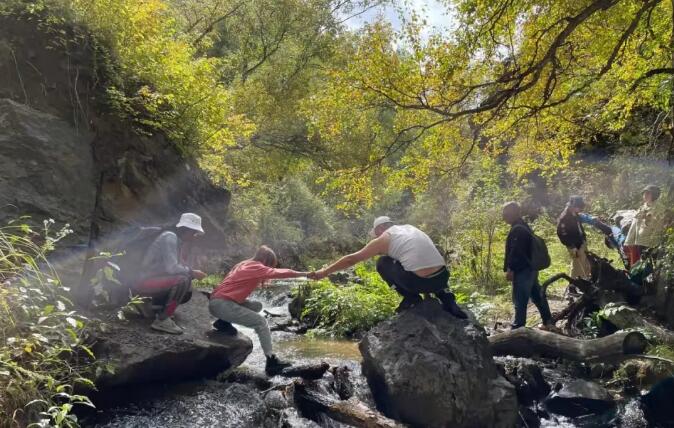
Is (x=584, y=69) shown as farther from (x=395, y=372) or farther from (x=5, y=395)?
(x=5, y=395)

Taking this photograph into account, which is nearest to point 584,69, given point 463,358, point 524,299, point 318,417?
point 524,299

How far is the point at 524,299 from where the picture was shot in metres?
7.54

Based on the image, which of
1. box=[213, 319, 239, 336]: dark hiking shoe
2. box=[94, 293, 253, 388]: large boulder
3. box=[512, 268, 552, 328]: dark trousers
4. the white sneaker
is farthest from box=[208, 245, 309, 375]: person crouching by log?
box=[512, 268, 552, 328]: dark trousers

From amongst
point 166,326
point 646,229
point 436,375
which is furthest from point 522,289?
point 166,326

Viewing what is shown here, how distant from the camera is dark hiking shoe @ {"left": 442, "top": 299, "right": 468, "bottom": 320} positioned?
6.12 metres

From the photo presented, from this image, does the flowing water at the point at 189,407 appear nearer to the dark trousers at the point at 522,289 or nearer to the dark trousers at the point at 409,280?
the dark trousers at the point at 409,280

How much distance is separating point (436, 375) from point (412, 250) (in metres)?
1.47

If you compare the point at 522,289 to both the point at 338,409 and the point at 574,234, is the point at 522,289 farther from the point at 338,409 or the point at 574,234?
the point at 338,409

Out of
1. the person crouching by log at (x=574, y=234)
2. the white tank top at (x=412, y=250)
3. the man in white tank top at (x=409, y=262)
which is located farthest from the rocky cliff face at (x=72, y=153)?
the person crouching by log at (x=574, y=234)

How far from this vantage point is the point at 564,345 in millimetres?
6754

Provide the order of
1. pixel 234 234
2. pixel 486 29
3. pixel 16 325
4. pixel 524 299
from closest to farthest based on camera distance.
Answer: pixel 16 325
pixel 524 299
pixel 486 29
pixel 234 234

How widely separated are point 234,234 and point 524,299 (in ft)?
58.7

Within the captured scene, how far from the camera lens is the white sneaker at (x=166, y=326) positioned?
5.78 m

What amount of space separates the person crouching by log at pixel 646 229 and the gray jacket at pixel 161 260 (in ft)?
27.2
